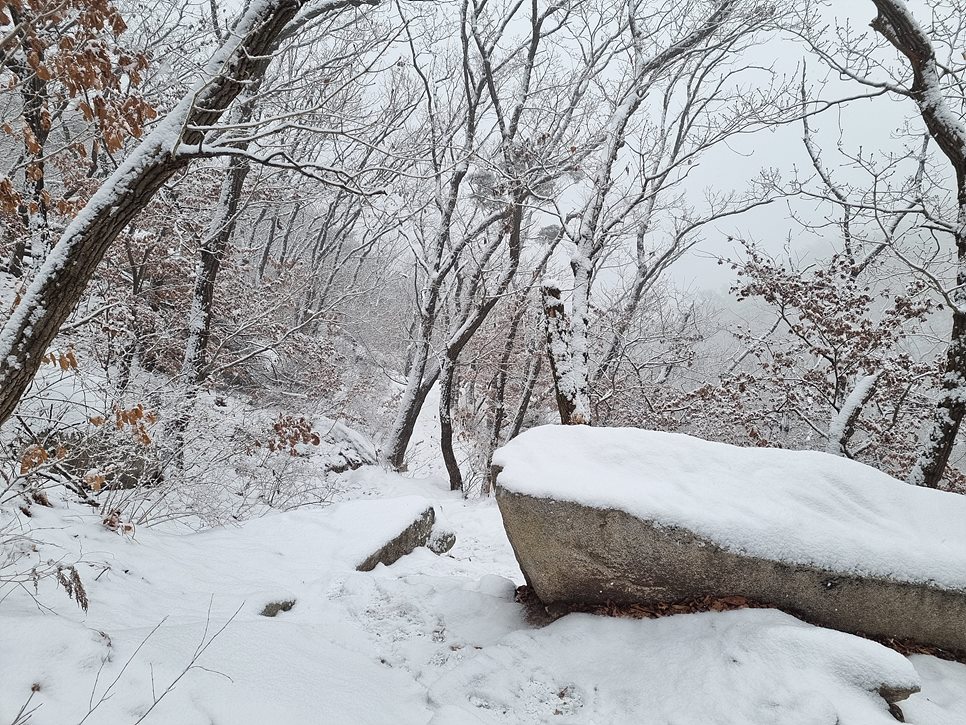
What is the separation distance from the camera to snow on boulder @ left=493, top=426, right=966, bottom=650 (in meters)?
3.09

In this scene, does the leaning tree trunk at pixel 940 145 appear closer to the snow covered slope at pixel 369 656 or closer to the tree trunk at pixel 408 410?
the snow covered slope at pixel 369 656

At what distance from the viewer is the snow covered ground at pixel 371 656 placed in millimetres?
2236

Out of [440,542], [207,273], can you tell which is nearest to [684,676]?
[440,542]

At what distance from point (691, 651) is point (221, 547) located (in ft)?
12.5

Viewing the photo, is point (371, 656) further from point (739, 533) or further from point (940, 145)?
point (940, 145)

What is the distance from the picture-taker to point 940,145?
18.1 ft

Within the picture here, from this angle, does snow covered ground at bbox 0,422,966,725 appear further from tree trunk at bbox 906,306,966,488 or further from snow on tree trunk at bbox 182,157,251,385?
snow on tree trunk at bbox 182,157,251,385

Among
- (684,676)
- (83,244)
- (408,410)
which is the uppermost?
(83,244)

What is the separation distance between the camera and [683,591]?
3.26 m

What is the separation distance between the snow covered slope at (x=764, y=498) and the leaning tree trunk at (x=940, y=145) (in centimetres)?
236

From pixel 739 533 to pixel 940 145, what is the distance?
5.32 meters

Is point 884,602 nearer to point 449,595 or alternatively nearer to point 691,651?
point 691,651

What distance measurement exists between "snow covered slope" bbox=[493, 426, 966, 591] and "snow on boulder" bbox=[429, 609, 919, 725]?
0.51 m

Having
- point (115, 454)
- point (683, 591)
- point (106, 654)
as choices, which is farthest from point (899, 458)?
point (115, 454)
